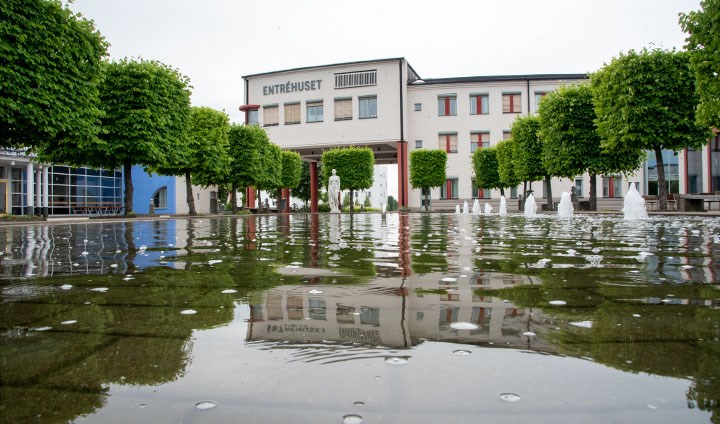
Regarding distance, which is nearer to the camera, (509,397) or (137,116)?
(509,397)

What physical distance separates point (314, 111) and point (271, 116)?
4.79 m

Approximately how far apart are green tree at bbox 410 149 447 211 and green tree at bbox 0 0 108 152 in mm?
27314

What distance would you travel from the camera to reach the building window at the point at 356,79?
43391 millimetres

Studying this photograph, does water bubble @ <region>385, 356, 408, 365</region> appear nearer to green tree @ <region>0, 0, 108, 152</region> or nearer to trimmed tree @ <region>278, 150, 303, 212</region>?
green tree @ <region>0, 0, 108, 152</region>

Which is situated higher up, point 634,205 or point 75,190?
point 75,190

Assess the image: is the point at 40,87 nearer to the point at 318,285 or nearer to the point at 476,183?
the point at 318,285

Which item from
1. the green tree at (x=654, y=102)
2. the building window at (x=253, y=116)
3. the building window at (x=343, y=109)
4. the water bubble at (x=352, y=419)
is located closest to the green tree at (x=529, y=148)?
the green tree at (x=654, y=102)

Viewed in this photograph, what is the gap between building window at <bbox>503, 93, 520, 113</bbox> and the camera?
4409 cm

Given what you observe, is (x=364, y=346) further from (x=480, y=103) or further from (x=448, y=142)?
(x=480, y=103)

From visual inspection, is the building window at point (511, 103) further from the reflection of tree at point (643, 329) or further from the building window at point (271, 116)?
the reflection of tree at point (643, 329)

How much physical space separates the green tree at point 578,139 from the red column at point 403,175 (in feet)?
65.8

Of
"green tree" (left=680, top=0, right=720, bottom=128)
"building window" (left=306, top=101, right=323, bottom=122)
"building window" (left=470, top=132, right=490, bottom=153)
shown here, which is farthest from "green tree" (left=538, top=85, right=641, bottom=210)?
"building window" (left=306, top=101, right=323, bottom=122)

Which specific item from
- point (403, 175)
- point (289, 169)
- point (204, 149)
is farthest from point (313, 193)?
point (204, 149)

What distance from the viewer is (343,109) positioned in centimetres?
4412
